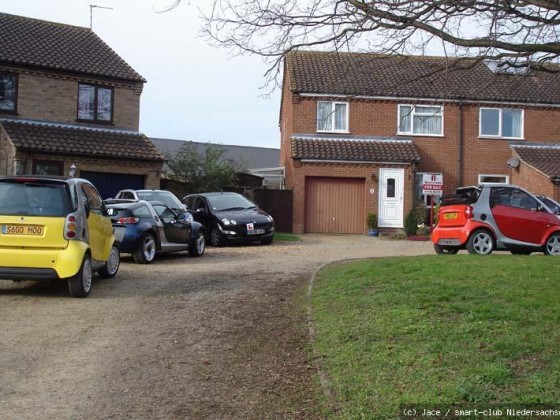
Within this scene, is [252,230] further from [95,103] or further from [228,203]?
[95,103]

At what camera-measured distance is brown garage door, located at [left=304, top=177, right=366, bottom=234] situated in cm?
2720

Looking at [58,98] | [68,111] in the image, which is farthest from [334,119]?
[58,98]

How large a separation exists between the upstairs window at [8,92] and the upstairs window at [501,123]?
1884 cm

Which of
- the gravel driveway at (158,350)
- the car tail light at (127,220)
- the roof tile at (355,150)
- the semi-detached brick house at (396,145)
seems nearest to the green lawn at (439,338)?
the gravel driveway at (158,350)

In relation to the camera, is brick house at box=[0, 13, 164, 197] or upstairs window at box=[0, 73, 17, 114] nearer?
brick house at box=[0, 13, 164, 197]

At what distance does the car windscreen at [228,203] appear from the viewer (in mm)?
20406

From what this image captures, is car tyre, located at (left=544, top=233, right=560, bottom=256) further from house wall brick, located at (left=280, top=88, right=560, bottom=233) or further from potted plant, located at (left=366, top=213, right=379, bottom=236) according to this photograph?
house wall brick, located at (left=280, top=88, right=560, bottom=233)

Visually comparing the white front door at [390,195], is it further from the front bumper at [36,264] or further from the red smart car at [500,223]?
the front bumper at [36,264]

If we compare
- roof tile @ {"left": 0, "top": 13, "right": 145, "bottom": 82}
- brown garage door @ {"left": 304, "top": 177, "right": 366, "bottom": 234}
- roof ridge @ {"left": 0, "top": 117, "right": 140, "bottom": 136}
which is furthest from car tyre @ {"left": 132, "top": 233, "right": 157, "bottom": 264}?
brown garage door @ {"left": 304, "top": 177, "right": 366, "bottom": 234}

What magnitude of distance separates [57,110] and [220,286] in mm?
16184

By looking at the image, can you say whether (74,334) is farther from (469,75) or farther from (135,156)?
(469,75)

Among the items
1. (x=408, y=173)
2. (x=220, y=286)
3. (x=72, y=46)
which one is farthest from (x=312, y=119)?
(x=220, y=286)

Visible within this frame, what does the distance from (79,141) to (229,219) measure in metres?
7.65

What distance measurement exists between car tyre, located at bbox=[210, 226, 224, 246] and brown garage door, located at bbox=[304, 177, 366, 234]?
784 cm
